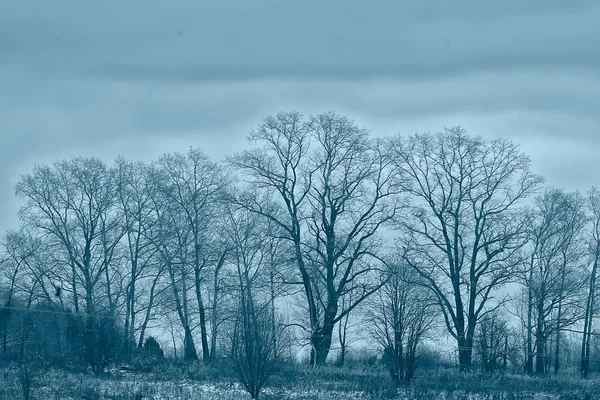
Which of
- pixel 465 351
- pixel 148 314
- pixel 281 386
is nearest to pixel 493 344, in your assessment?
pixel 465 351

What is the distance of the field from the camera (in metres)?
26.5

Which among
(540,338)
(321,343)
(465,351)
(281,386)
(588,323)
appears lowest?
(281,386)

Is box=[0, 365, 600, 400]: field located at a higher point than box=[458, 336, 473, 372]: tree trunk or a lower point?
lower

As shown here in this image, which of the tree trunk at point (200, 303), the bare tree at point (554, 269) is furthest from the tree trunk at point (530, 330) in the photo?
the tree trunk at point (200, 303)

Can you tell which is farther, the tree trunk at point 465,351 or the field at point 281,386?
the tree trunk at point 465,351

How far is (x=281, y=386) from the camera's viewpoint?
30375mm

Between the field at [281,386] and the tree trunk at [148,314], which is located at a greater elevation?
the tree trunk at [148,314]

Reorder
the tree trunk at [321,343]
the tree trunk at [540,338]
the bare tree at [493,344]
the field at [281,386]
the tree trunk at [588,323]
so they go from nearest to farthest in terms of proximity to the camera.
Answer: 1. the field at [281,386]
2. the bare tree at [493,344]
3. the tree trunk at [321,343]
4. the tree trunk at [588,323]
5. the tree trunk at [540,338]

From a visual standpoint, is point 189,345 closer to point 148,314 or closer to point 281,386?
point 148,314

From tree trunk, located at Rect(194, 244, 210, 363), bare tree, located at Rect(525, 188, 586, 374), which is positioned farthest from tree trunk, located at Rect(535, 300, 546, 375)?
tree trunk, located at Rect(194, 244, 210, 363)

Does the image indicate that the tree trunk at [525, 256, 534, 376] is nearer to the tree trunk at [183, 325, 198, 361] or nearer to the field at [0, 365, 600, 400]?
the field at [0, 365, 600, 400]

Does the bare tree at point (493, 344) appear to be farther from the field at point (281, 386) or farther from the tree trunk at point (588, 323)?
the tree trunk at point (588, 323)

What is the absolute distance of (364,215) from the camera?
157 ft

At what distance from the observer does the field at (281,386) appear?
26469 millimetres
